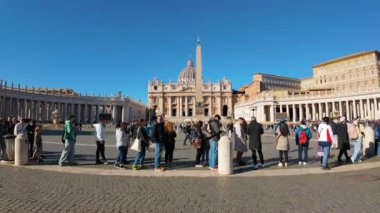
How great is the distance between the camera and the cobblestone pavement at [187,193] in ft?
17.5

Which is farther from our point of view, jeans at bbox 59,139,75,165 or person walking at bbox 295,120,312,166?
person walking at bbox 295,120,312,166

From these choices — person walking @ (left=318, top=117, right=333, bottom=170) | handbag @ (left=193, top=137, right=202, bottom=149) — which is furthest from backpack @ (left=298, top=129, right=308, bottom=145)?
handbag @ (left=193, top=137, right=202, bottom=149)

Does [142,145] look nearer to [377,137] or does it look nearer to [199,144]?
[199,144]

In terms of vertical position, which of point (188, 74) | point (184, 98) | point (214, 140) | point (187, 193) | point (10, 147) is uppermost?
point (188, 74)

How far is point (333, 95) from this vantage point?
68.1 meters

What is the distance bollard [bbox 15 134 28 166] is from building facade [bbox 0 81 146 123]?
161ft

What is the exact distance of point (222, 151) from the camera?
8.71 metres

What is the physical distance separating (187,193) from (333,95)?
7029 cm

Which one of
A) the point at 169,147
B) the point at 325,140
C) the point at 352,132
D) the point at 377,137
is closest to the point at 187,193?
the point at 169,147

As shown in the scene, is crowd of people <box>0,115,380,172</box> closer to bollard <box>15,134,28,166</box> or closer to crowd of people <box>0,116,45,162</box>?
crowd of people <box>0,116,45,162</box>

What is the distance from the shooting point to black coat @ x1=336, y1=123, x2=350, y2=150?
10.7 m

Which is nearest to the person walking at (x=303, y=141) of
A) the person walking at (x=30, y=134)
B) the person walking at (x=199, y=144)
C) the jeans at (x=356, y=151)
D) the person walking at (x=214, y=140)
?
the jeans at (x=356, y=151)

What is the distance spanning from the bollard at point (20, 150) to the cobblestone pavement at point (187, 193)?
2058 millimetres

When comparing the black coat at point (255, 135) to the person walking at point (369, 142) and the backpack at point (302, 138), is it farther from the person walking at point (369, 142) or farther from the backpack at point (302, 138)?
the person walking at point (369, 142)
